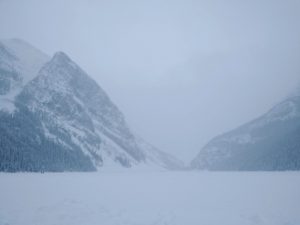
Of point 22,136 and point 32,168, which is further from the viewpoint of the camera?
point 22,136

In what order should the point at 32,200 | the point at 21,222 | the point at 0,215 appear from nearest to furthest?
the point at 21,222 < the point at 0,215 < the point at 32,200

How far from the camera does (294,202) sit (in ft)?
148

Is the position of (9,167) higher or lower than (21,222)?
lower

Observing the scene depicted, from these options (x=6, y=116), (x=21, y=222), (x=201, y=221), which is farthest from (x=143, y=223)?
(x=6, y=116)

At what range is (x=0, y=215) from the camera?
3250 centimetres

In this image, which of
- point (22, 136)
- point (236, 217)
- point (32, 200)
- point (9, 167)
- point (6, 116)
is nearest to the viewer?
point (236, 217)

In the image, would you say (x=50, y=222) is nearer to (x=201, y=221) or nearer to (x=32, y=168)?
(x=201, y=221)

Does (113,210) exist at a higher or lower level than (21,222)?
lower

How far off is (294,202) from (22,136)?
537ft

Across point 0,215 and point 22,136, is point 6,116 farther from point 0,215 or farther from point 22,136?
point 0,215

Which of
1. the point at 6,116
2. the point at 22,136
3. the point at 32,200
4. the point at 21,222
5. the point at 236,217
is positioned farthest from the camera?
the point at 6,116

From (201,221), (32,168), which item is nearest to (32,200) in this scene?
(201,221)

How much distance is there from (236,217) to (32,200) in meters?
26.3

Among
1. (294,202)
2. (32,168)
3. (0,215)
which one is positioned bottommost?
(32,168)
